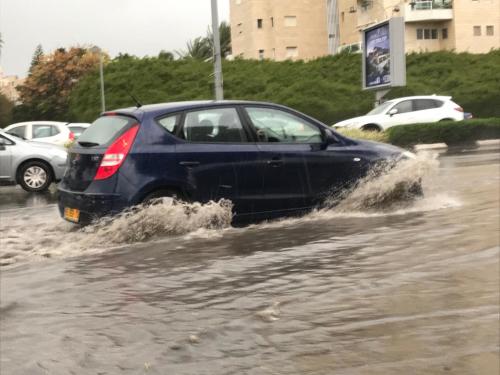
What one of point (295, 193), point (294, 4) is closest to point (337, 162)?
point (295, 193)

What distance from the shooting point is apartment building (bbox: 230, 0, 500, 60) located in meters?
49.2

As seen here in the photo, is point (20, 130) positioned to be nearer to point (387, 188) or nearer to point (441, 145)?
point (441, 145)

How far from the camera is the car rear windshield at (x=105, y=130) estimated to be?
7.35 m

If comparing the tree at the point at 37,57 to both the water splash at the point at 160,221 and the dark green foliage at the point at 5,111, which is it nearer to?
the dark green foliage at the point at 5,111

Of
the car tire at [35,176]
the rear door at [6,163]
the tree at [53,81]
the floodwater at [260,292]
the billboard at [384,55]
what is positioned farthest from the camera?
the tree at [53,81]

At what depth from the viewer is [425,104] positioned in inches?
961

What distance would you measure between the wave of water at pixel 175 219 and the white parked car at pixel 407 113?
14.1 m

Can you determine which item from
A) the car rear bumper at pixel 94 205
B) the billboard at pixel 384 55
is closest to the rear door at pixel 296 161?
the car rear bumper at pixel 94 205

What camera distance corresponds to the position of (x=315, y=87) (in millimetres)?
33875

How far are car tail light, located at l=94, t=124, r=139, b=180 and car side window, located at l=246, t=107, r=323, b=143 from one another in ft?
5.03

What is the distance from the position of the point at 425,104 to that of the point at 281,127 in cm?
1750

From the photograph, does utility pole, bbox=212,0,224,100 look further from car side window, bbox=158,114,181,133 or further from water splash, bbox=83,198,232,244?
water splash, bbox=83,198,232,244

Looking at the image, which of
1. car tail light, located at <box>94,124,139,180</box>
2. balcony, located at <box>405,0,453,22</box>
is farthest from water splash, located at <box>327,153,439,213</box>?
balcony, located at <box>405,0,453,22</box>

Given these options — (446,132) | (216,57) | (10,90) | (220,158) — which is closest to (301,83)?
(446,132)
